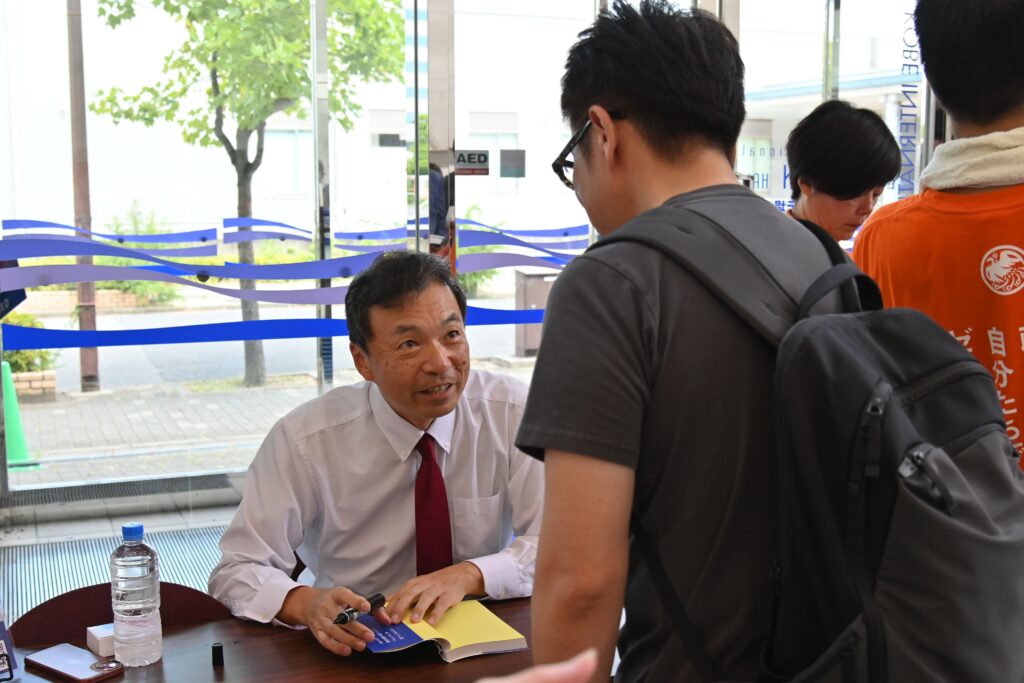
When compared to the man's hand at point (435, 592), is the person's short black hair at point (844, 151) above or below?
above

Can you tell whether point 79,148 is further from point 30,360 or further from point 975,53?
point 975,53

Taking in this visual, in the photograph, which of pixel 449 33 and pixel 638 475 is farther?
pixel 449 33

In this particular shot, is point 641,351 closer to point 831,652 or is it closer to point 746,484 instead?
point 746,484

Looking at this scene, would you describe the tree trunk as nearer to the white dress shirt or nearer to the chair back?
Result: the white dress shirt

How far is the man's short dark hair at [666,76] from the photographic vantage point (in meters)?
1.09

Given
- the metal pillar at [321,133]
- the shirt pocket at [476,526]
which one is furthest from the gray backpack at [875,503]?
the metal pillar at [321,133]

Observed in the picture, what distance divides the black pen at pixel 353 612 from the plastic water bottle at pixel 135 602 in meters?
0.31

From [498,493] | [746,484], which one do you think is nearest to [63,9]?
[498,493]

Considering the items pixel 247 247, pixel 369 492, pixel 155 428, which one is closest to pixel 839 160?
pixel 369 492

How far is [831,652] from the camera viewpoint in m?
0.95

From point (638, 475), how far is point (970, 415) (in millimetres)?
342

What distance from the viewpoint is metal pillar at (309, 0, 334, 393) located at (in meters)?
4.82

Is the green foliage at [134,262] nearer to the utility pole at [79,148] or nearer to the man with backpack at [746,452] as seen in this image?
the utility pole at [79,148]

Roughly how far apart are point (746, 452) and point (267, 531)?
1.30 metres
